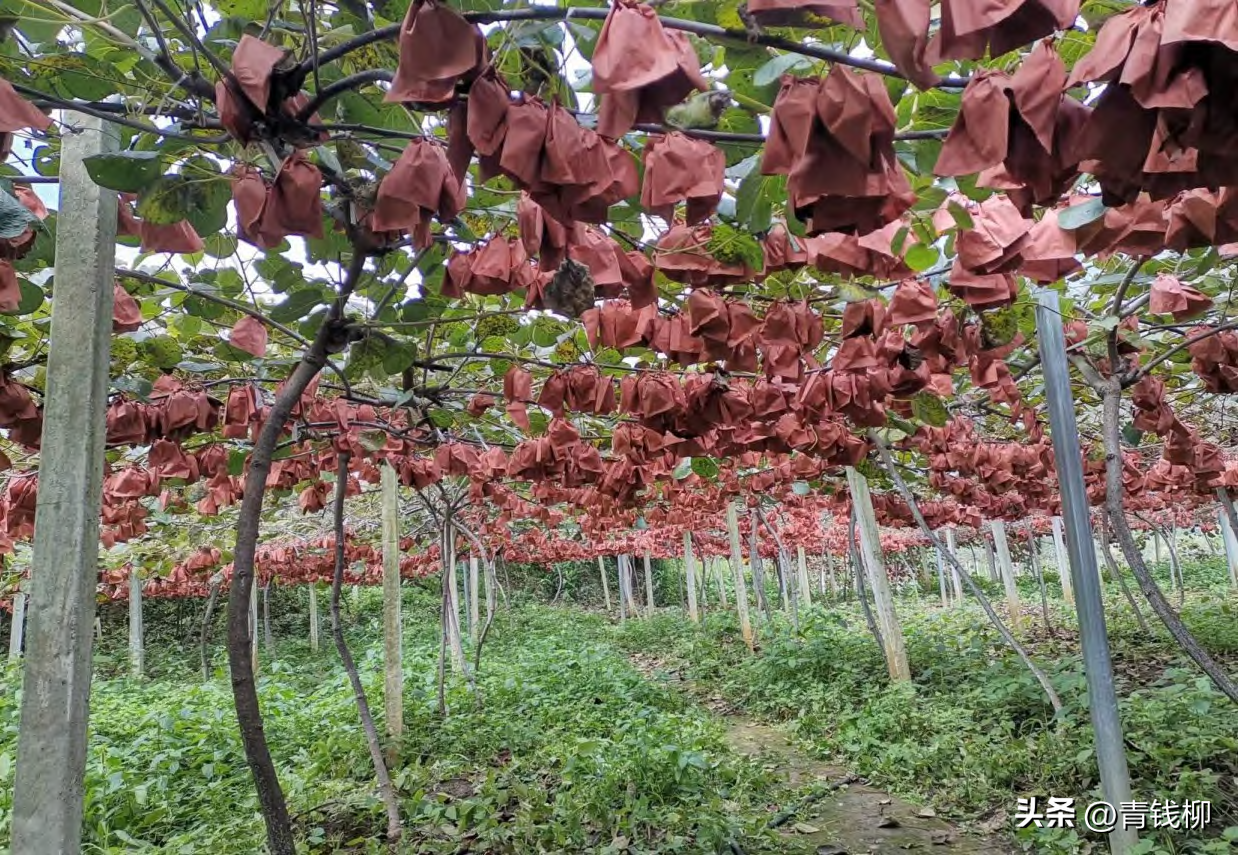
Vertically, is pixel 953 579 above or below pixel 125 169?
below

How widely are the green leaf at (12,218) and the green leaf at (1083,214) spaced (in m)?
1.93

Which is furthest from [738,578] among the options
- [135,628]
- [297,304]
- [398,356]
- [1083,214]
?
[1083,214]

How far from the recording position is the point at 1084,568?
3078mm

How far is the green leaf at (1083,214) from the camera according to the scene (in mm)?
1437

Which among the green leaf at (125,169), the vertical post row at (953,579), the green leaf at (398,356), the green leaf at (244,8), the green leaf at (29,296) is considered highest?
the green leaf at (244,8)

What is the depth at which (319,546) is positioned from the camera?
43.4ft

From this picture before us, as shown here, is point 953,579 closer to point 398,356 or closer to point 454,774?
point 454,774

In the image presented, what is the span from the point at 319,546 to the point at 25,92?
12.7 m

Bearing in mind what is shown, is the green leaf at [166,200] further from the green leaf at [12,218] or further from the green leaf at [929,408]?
the green leaf at [929,408]

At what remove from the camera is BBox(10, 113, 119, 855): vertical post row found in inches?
59.2

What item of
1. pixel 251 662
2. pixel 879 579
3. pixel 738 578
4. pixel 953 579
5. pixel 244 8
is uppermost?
pixel 244 8

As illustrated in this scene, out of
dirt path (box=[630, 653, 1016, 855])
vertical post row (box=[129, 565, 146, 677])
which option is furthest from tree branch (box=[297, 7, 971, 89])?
vertical post row (box=[129, 565, 146, 677])

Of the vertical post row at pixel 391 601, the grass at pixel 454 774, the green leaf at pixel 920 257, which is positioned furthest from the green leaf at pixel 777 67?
the vertical post row at pixel 391 601

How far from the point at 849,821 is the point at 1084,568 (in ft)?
9.65
